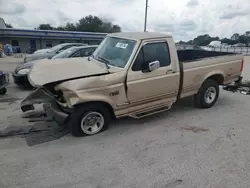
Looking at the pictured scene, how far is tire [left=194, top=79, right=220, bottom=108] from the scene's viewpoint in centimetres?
630

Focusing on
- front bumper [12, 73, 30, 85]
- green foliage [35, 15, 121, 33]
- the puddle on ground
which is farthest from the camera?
green foliage [35, 15, 121, 33]

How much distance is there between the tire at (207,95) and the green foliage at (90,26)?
2504 inches

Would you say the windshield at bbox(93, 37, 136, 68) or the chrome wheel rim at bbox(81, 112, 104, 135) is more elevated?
the windshield at bbox(93, 37, 136, 68)

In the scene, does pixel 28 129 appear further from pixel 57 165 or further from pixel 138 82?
pixel 138 82

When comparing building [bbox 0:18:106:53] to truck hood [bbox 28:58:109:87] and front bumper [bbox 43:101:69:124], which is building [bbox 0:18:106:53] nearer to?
truck hood [bbox 28:58:109:87]

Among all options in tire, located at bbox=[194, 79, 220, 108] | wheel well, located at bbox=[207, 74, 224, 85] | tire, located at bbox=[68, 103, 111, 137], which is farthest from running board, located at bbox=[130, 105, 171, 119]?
wheel well, located at bbox=[207, 74, 224, 85]

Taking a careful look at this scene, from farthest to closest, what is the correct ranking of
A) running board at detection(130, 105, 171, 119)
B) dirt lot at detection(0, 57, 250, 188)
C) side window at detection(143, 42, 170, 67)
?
running board at detection(130, 105, 171, 119)
side window at detection(143, 42, 170, 67)
dirt lot at detection(0, 57, 250, 188)

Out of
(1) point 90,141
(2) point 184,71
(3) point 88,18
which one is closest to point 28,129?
(1) point 90,141

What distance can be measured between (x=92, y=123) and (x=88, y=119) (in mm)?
155

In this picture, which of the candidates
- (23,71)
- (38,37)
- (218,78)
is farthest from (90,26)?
(218,78)

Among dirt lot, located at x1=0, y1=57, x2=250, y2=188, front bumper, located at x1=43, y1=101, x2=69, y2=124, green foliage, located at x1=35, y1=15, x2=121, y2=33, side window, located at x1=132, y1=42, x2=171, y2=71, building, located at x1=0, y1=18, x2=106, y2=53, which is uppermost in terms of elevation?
green foliage, located at x1=35, y1=15, x2=121, y2=33

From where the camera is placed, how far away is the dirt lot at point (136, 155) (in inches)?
132

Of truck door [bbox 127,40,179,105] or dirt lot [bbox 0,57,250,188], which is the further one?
truck door [bbox 127,40,179,105]

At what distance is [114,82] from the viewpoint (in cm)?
466
